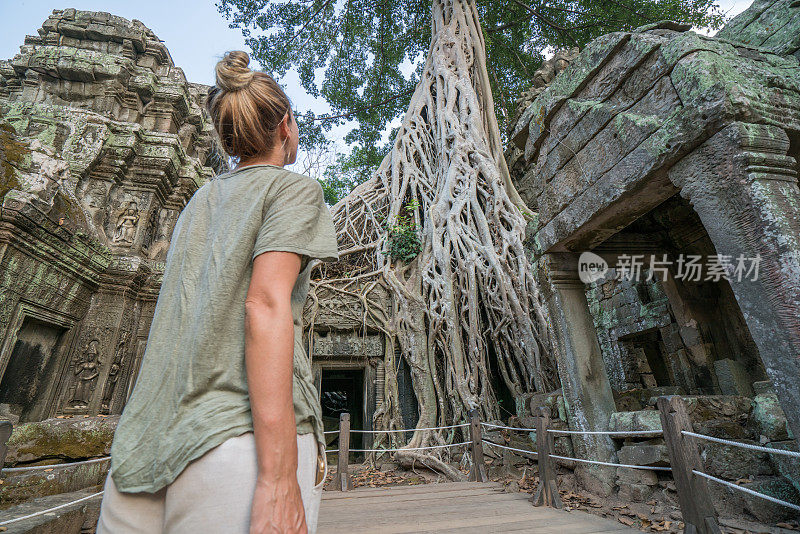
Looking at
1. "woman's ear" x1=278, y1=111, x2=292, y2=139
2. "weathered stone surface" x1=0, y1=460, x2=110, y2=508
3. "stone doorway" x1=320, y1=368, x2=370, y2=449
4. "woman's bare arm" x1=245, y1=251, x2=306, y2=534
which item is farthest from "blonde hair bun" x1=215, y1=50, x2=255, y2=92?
"stone doorway" x1=320, y1=368, x2=370, y2=449

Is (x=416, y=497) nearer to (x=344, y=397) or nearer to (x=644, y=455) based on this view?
(x=644, y=455)

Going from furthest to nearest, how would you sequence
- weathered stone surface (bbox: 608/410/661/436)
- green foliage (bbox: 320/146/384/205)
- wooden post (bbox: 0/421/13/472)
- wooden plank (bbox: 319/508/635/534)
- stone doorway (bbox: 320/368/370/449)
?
1. green foliage (bbox: 320/146/384/205)
2. stone doorway (bbox: 320/368/370/449)
3. weathered stone surface (bbox: 608/410/661/436)
4. wooden plank (bbox: 319/508/635/534)
5. wooden post (bbox: 0/421/13/472)

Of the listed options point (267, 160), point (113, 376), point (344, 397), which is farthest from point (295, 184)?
point (344, 397)

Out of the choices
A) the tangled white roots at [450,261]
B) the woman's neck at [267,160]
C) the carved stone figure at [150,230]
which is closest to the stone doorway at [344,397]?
the tangled white roots at [450,261]

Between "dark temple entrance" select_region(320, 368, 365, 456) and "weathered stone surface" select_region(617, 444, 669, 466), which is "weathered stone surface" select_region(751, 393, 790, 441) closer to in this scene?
"weathered stone surface" select_region(617, 444, 669, 466)

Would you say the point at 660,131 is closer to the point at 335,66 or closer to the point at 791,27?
the point at 791,27

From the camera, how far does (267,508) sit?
1.77 feet

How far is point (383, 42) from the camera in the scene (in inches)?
376

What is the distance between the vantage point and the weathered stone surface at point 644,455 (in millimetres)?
2305

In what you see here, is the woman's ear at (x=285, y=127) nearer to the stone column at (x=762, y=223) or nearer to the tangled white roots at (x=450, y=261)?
the stone column at (x=762, y=223)

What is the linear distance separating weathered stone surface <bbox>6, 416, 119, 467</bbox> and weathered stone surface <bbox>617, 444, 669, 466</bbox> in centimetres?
341

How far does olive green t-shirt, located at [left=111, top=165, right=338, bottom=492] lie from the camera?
57 centimetres

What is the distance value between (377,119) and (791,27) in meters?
8.57

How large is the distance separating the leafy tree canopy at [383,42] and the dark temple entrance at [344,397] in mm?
4919
